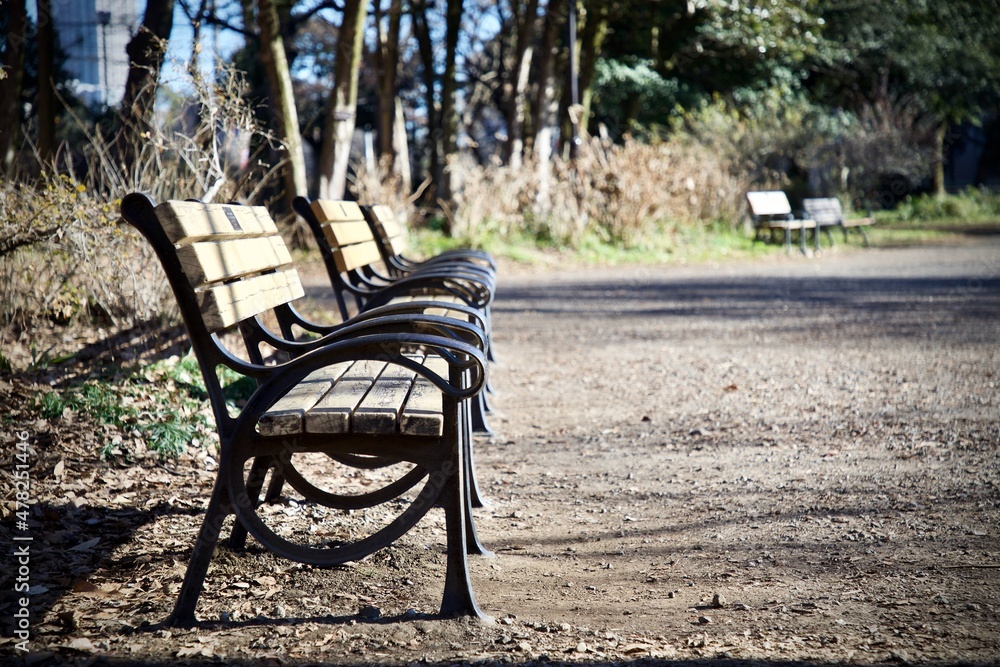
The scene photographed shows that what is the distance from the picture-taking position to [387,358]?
2355mm

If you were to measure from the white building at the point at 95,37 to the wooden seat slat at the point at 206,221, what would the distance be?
1823 cm

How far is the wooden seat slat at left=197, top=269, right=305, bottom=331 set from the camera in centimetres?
235

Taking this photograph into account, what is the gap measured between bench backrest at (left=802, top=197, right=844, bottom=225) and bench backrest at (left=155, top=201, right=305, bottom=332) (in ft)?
49.5

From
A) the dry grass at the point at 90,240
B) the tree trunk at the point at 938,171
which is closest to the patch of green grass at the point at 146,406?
the dry grass at the point at 90,240

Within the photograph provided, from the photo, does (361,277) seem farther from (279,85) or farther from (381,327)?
(279,85)

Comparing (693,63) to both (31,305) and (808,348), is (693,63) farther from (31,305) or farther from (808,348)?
(31,305)

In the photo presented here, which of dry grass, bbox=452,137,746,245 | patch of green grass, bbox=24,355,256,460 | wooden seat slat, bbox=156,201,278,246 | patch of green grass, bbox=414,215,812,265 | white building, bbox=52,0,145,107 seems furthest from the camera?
white building, bbox=52,0,145,107

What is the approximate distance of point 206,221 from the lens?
247 centimetres

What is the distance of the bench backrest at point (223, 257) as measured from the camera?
2.28 meters

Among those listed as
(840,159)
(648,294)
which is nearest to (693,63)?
(840,159)

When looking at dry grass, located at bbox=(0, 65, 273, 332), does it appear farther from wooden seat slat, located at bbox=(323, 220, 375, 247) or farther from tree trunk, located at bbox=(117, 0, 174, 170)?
wooden seat slat, located at bbox=(323, 220, 375, 247)

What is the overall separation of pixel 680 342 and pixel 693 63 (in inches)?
846

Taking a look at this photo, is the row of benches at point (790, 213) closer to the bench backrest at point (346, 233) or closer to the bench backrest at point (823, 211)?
the bench backrest at point (823, 211)

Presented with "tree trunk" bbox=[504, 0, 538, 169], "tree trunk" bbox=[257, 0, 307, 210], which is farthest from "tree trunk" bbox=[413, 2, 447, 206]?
"tree trunk" bbox=[257, 0, 307, 210]
